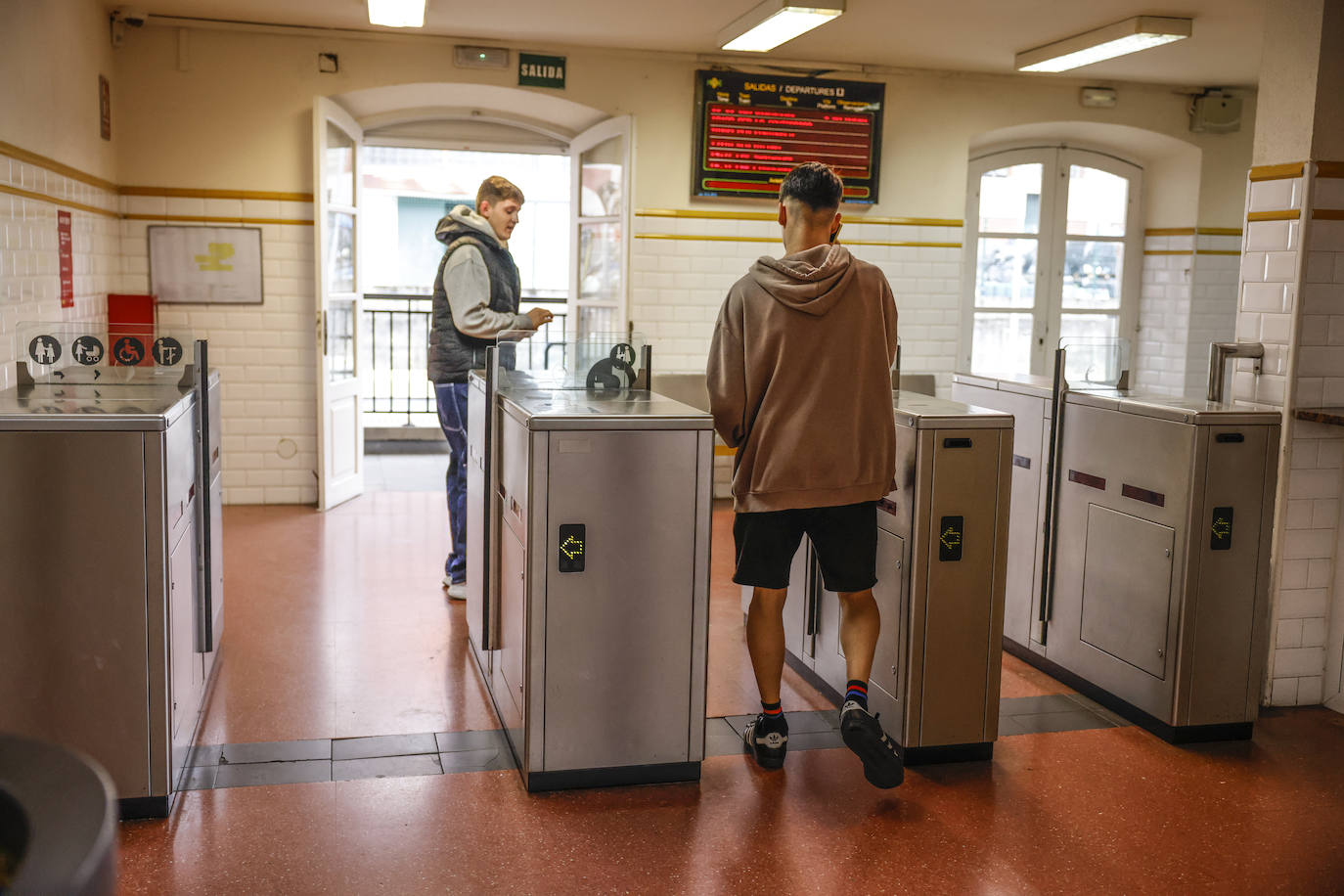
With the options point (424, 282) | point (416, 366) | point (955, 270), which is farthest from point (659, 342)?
point (424, 282)

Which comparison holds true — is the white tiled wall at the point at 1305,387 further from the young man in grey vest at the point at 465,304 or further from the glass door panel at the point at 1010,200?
the glass door panel at the point at 1010,200

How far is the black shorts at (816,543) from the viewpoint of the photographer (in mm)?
3113

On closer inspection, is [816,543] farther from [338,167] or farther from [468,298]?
[338,167]

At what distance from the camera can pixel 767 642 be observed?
10.5 ft

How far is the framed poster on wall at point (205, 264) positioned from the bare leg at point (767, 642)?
4618 millimetres

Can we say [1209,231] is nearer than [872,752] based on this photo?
No

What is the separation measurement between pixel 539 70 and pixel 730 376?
14.1ft

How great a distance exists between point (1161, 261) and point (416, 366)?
7.02 meters

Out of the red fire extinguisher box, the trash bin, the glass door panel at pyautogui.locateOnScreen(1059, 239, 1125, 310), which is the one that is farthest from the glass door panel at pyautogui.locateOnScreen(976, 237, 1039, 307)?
the trash bin

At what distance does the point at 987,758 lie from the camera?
3314 mm

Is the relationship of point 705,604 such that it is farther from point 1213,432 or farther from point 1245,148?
point 1245,148

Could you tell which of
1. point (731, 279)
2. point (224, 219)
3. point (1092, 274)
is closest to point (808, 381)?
point (731, 279)

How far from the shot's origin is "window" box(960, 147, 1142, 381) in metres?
7.98

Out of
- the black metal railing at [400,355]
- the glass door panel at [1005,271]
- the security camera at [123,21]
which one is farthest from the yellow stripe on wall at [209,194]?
the glass door panel at [1005,271]
